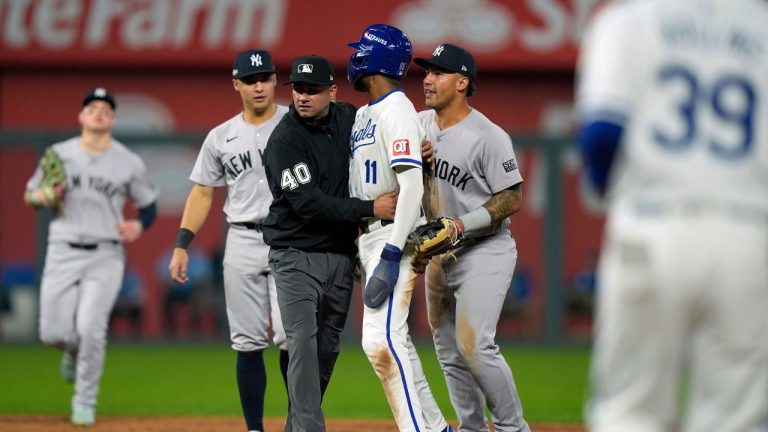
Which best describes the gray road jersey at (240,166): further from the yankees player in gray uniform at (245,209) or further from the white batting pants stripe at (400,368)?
the white batting pants stripe at (400,368)

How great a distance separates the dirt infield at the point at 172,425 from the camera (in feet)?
23.9

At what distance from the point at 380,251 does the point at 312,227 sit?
35 centimetres

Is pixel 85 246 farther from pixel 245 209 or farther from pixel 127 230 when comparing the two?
pixel 245 209

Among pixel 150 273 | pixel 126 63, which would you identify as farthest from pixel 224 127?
pixel 126 63

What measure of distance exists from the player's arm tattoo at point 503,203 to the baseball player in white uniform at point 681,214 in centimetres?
244

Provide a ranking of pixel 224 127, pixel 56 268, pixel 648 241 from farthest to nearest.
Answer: pixel 56 268 → pixel 224 127 → pixel 648 241

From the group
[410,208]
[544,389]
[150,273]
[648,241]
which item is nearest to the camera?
[648,241]

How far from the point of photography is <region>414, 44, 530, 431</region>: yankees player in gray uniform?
5.57 m

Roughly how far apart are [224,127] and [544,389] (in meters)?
4.44

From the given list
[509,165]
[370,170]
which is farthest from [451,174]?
[370,170]

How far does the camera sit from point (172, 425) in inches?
296

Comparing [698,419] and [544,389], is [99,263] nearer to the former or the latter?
[544,389]

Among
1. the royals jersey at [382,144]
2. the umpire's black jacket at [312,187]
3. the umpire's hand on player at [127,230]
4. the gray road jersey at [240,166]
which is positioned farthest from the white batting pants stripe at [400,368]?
the umpire's hand on player at [127,230]

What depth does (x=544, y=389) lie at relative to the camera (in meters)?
10.1
